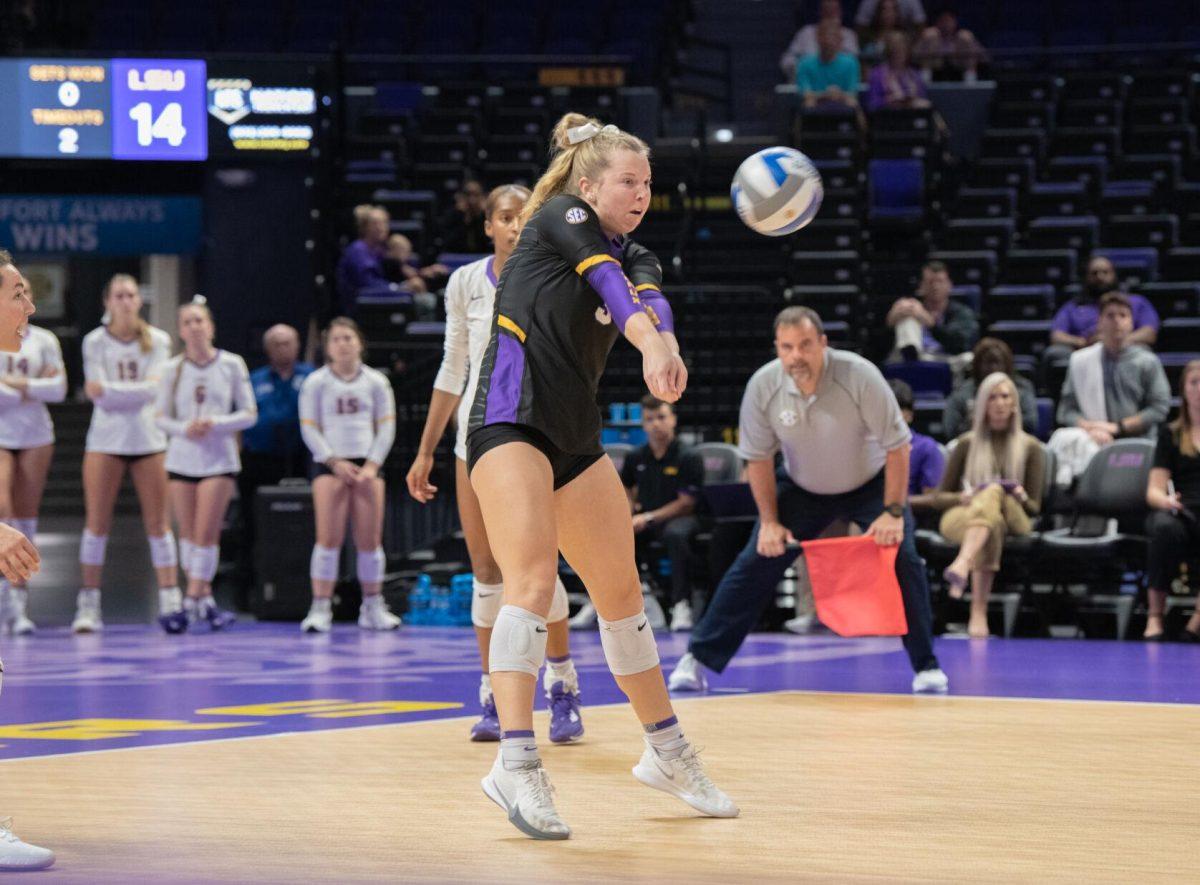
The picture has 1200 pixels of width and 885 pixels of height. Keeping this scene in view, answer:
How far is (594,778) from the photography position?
217 inches

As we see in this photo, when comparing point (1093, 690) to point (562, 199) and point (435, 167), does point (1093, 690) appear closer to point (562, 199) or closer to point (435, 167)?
point (562, 199)

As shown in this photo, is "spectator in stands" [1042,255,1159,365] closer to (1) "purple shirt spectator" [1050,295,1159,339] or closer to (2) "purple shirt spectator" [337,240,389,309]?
(1) "purple shirt spectator" [1050,295,1159,339]

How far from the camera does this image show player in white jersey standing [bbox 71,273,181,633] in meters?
11.5

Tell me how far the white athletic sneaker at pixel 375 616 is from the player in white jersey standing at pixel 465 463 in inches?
207

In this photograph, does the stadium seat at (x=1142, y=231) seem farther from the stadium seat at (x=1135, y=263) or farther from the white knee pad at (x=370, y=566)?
the white knee pad at (x=370, y=566)

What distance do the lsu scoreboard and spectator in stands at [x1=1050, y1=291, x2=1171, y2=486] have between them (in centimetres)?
805

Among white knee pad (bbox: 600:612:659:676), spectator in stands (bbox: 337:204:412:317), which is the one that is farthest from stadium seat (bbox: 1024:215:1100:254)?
white knee pad (bbox: 600:612:659:676)

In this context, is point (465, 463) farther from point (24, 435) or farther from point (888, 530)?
point (24, 435)

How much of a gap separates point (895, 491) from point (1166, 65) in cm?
1179

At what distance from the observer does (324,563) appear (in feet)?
38.3

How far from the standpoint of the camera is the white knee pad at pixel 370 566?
11.7 metres

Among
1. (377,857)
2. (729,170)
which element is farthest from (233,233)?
(377,857)

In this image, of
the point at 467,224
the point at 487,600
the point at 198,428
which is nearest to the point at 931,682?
the point at 487,600

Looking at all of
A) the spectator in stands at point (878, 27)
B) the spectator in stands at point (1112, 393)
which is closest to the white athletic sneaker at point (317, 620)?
the spectator in stands at point (1112, 393)
